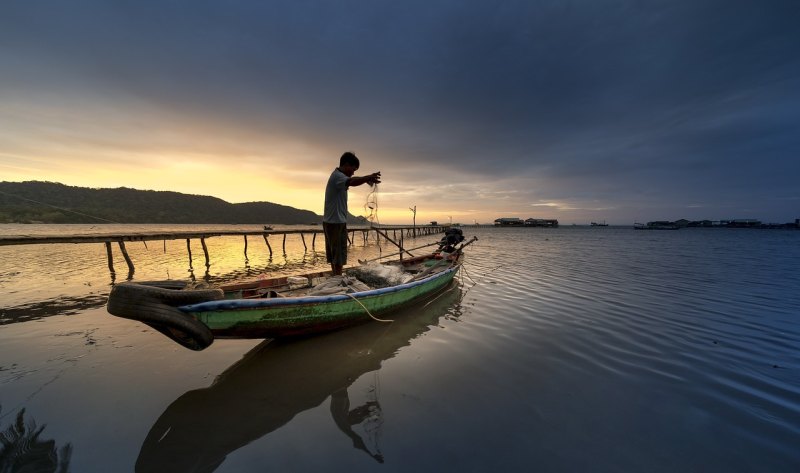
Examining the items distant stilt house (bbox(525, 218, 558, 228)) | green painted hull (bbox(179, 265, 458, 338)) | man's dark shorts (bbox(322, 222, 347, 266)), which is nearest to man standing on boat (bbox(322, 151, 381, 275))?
man's dark shorts (bbox(322, 222, 347, 266))

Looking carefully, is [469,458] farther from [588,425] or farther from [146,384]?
[146,384]

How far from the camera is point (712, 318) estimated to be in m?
7.22

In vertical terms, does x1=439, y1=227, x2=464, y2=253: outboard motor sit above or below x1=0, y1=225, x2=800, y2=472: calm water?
above

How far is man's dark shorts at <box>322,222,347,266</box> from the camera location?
6.92 metres

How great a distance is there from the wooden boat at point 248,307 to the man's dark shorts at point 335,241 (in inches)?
31.3

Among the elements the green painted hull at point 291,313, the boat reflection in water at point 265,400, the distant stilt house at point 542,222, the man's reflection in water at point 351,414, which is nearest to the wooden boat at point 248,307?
the green painted hull at point 291,313

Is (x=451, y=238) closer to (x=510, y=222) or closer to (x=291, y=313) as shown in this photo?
(x=291, y=313)

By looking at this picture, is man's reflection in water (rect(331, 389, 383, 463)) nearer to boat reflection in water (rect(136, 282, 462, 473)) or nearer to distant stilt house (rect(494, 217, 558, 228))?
boat reflection in water (rect(136, 282, 462, 473))

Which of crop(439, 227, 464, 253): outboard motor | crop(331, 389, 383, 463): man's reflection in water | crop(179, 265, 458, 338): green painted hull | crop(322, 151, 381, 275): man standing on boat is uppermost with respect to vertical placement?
crop(322, 151, 381, 275): man standing on boat

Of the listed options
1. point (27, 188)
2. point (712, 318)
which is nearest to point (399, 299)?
point (712, 318)

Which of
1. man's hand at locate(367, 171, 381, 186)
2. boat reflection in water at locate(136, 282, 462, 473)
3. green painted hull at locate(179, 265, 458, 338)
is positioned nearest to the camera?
boat reflection in water at locate(136, 282, 462, 473)

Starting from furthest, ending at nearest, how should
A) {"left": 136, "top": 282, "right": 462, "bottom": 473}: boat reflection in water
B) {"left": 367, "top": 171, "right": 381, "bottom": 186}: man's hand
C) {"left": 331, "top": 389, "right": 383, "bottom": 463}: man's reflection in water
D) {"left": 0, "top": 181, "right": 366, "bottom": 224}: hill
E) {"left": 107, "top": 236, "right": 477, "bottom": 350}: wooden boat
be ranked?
{"left": 0, "top": 181, "right": 366, "bottom": 224}: hill → {"left": 367, "top": 171, "right": 381, "bottom": 186}: man's hand → {"left": 107, "top": 236, "right": 477, "bottom": 350}: wooden boat → {"left": 331, "top": 389, "right": 383, "bottom": 463}: man's reflection in water → {"left": 136, "top": 282, "right": 462, "bottom": 473}: boat reflection in water

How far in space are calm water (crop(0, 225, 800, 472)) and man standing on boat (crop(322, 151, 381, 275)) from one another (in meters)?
2.06

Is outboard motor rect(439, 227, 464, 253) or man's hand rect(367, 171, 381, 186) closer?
man's hand rect(367, 171, 381, 186)
